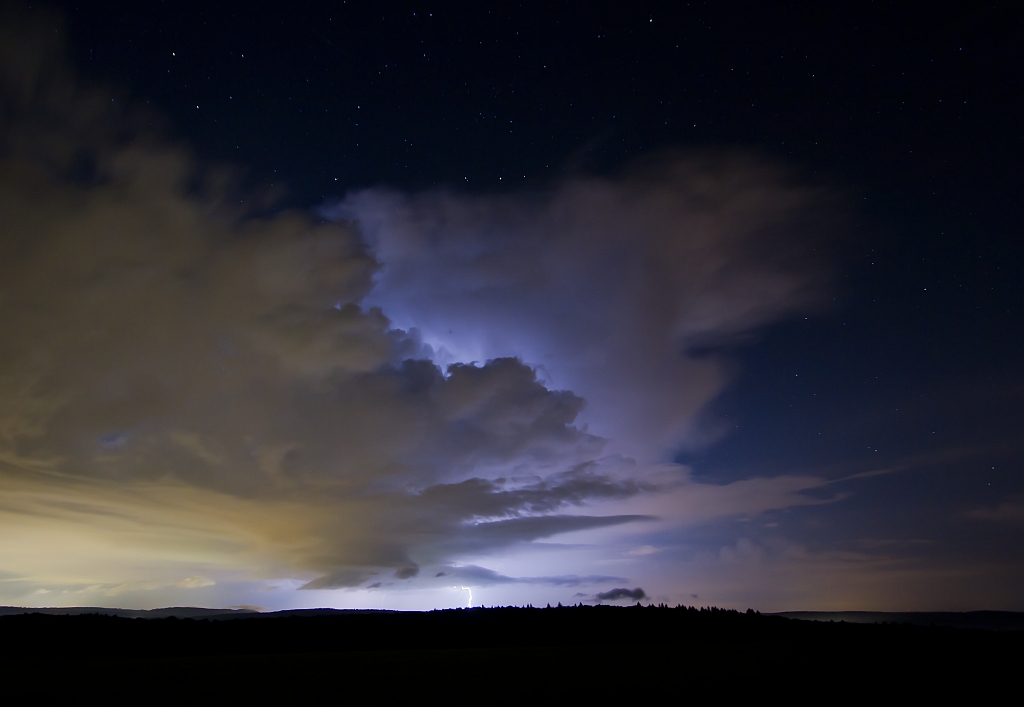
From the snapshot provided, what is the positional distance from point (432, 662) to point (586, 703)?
12773mm

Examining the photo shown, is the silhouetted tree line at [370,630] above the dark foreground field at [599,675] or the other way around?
the other way around

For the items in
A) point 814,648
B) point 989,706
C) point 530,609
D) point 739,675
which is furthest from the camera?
point 530,609

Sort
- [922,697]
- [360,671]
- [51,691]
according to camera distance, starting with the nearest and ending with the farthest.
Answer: [922,697], [51,691], [360,671]

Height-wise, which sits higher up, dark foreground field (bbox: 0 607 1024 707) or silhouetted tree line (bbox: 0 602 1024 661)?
dark foreground field (bbox: 0 607 1024 707)

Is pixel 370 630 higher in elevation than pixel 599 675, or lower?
lower

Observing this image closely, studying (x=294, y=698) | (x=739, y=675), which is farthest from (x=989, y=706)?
(x=294, y=698)

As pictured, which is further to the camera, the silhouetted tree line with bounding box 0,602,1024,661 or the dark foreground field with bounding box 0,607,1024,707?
the silhouetted tree line with bounding box 0,602,1024,661

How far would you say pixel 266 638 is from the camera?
2576 inches

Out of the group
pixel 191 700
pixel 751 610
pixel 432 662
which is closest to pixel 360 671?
pixel 432 662

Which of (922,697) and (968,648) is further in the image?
(968,648)

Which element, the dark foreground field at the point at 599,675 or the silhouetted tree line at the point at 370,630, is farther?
the silhouetted tree line at the point at 370,630

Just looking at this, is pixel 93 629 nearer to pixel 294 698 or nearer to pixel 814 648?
pixel 294 698

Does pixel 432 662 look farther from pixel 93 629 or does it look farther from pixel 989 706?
pixel 93 629

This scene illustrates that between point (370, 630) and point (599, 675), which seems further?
point (370, 630)
